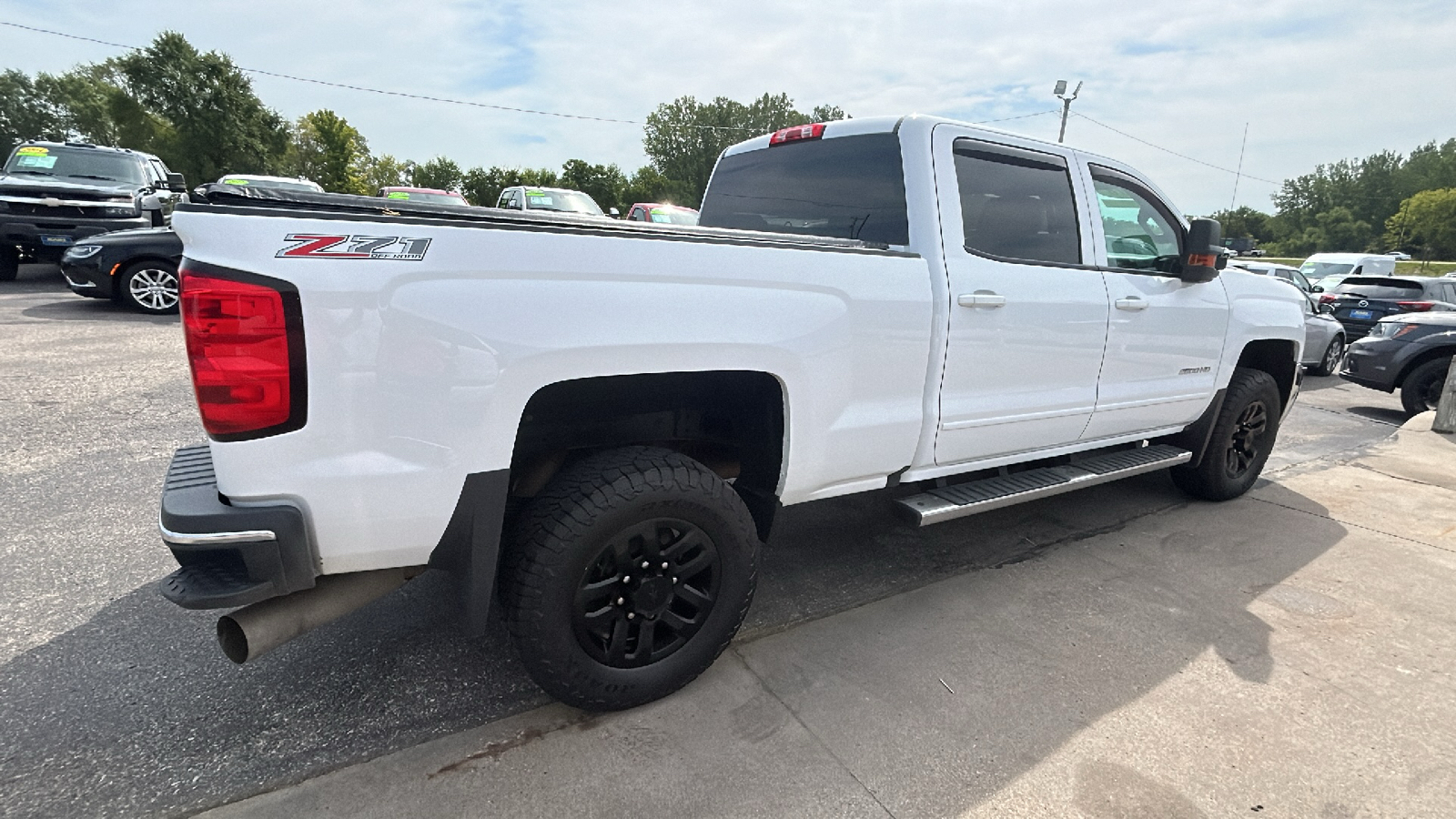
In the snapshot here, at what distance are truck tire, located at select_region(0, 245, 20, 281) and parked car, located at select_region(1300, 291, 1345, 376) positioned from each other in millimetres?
18798

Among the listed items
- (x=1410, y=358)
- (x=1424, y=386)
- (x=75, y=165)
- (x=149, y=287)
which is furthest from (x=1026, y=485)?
(x=75, y=165)

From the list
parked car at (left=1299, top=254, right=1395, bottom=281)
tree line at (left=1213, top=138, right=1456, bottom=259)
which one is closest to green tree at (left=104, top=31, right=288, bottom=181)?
parked car at (left=1299, top=254, right=1395, bottom=281)

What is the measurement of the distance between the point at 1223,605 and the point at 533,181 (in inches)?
1731

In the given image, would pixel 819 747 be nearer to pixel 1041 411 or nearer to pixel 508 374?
pixel 508 374

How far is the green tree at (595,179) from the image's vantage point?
146 ft

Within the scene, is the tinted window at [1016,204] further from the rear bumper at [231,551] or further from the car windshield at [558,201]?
the car windshield at [558,201]

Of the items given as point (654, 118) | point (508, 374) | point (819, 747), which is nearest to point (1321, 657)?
point (819, 747)

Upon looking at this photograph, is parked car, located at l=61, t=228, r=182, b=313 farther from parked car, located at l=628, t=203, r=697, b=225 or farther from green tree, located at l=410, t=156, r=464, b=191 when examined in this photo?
green tree, located at l=410, t=156, r=464, b=191

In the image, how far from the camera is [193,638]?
103 inches

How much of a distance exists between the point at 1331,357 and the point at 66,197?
61.0 ft

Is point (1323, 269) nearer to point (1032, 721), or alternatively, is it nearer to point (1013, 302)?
point (1013, 302)

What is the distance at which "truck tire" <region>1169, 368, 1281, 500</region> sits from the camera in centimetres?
439

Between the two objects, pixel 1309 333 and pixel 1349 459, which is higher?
pixel 1309 333

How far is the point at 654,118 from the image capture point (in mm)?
60188
